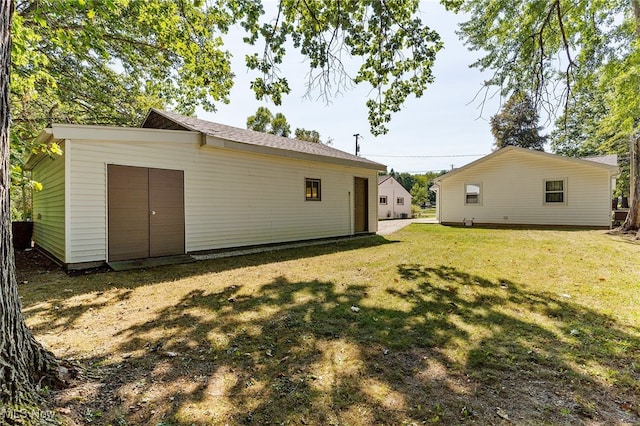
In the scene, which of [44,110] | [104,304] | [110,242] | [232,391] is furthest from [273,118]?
[232,391]

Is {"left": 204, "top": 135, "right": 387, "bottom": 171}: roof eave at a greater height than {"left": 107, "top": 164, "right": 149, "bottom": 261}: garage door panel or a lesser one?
greater

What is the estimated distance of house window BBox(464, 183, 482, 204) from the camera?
16188 millimetres

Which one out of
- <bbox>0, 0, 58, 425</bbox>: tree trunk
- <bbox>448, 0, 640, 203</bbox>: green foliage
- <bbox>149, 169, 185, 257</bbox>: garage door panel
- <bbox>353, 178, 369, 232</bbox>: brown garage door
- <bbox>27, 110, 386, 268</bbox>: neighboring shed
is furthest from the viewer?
<bbox>353, 178, 369, 232</bbox>: brown garage door

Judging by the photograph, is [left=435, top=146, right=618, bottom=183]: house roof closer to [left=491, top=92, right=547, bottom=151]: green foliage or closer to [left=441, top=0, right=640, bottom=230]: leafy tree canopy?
[left=441, top=0, right=640, bottom=230]: leafy tree canopy

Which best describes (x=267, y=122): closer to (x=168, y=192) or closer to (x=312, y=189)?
(x=312, y=189)

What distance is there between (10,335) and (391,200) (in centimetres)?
2872

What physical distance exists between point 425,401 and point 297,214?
802 centimetres

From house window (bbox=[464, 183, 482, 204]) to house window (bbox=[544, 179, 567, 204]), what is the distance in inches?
114

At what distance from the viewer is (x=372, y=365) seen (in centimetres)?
238

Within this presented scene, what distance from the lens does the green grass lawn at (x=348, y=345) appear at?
6.05ft

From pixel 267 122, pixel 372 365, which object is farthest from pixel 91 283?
pixel 267 122

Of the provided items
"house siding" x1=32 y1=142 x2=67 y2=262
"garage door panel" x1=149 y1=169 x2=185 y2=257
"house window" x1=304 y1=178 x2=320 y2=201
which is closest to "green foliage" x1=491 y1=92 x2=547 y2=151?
"house window" x1=304 y1=178 x2=320 y2=201

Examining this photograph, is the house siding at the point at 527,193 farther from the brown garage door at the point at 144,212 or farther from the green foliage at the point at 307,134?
the green foliage at the point at 307,134

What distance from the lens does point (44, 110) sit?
35.5 feet
